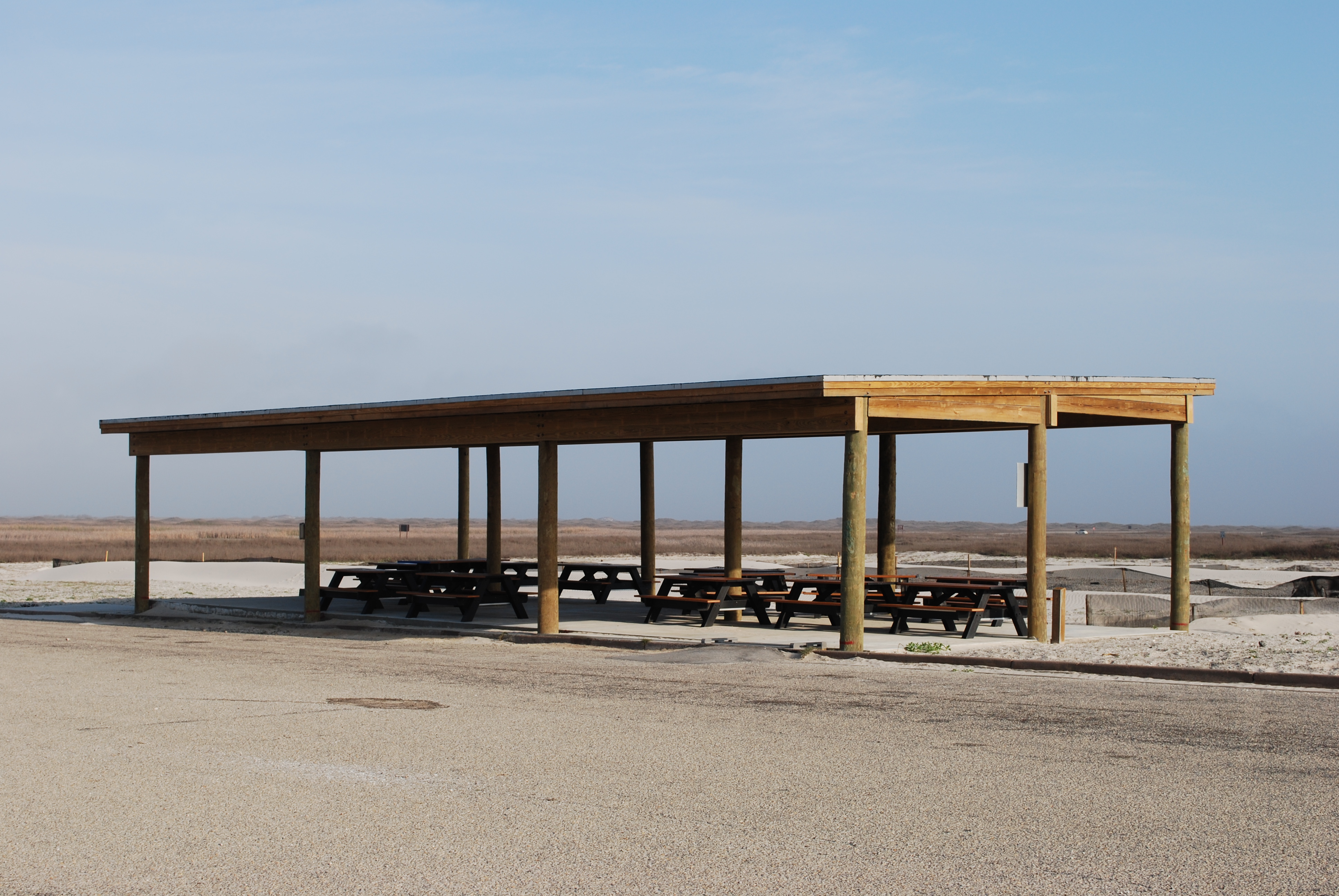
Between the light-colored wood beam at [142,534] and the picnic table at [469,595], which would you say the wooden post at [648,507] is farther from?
the light-colored wood beam at [142,534]

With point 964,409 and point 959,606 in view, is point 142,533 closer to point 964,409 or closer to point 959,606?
point 959,606

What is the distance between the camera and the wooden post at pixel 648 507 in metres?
22.4

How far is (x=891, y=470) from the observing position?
2006 centimetres

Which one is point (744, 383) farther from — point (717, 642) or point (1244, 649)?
point (1244, 649)

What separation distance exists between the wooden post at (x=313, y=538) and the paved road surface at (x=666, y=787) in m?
7.09

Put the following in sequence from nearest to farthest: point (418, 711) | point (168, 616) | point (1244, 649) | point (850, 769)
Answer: point (850, 769) < point (418, 711) < point (1244, 649) < point (168, 616)

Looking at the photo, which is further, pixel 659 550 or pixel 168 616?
pixel 659 550

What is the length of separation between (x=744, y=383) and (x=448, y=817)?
27.2 feet

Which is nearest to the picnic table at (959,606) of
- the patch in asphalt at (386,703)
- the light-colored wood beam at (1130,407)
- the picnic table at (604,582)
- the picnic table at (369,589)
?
the light-colored wood beam at (1130,407)

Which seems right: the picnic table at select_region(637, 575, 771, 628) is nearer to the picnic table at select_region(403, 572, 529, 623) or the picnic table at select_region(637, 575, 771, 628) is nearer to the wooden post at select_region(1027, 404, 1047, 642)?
the picnic table at select_region(403, 572, 529, 623)

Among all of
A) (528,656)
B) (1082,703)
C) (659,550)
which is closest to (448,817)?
(1082,703)

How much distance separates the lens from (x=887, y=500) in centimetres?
2022

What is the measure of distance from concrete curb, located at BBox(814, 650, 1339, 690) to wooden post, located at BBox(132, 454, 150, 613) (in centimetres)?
1193

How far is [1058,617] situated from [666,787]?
29.6 ft
